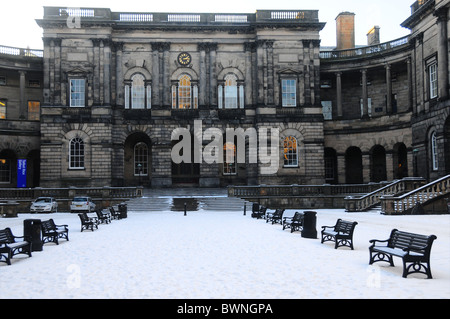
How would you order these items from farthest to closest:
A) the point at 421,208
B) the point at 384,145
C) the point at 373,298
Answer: the point at 384,145, the point at 421,208, the point at 373,298

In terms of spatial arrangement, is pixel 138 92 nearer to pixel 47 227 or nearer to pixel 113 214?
pixel 113 214

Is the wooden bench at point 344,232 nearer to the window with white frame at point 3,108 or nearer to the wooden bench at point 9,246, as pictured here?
the wooden bench at point 9,246

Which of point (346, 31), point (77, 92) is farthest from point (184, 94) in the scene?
point (346, 31)

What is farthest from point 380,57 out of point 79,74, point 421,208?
point 79,74

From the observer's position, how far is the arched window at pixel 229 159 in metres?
45.0

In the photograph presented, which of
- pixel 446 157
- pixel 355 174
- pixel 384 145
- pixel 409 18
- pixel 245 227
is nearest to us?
pixel 245 227

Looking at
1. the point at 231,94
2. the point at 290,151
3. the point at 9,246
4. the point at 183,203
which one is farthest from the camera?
the point at 231,94

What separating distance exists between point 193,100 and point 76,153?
11.9m

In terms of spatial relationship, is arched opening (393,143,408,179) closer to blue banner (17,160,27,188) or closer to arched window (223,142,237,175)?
arched window (223,142,237,175)

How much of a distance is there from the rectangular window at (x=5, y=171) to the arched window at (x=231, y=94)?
21661 millimetres

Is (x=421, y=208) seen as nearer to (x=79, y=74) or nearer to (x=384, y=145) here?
(x=384, y=145)

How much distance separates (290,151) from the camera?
4391cm

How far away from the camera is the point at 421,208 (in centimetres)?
2744
